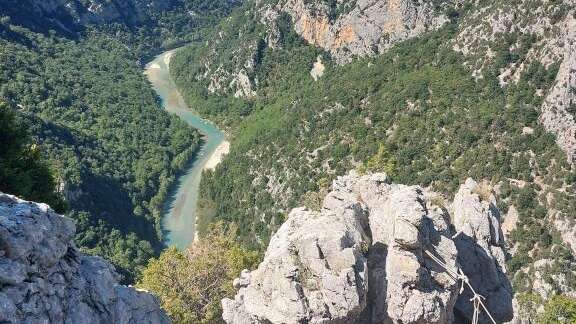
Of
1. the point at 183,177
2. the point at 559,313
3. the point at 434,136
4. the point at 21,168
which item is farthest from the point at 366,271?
the point at 183,177

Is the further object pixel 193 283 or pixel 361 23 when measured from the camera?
pixel 361 23

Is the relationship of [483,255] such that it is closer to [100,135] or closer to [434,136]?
[434,136]

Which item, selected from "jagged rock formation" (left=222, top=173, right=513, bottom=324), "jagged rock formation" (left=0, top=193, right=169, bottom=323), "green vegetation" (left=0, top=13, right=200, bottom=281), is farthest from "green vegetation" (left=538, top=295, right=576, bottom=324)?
"green vegetation" (left=0, top=13, right=200, bottom=281)

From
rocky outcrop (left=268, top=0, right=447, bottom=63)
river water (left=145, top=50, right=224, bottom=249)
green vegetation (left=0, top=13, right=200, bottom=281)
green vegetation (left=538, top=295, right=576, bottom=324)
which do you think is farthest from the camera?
rocky outcrop (left=268, top=0, right=447, bottom=63)

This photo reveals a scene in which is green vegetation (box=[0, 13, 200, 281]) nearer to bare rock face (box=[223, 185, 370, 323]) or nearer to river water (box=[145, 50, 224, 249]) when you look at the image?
river water (box=[145, 50, 224, 249])

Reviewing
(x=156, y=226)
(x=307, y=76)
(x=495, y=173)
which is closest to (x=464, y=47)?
(x=495, y=173)
